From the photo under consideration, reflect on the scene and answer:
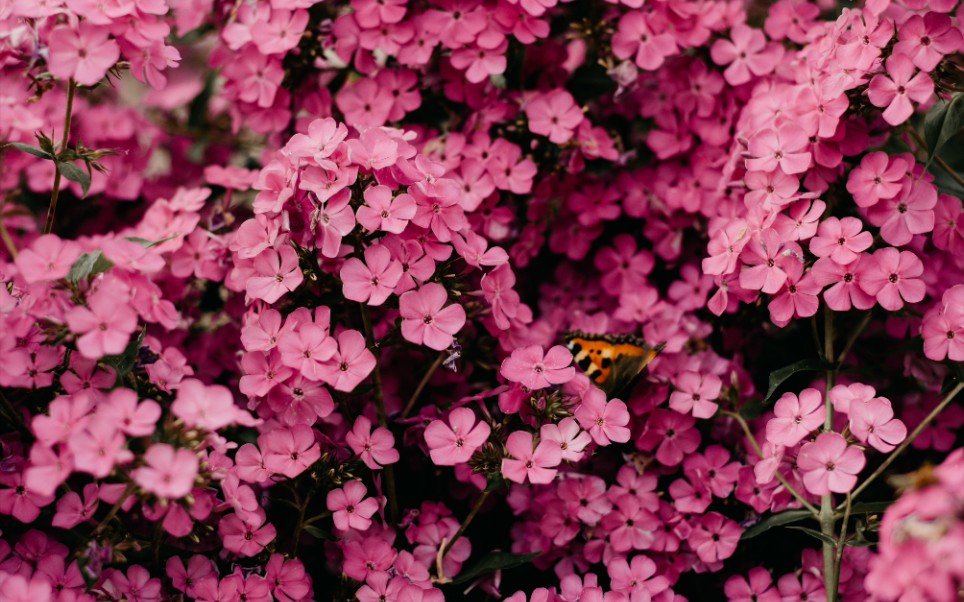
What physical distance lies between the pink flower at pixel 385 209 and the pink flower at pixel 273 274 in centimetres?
15

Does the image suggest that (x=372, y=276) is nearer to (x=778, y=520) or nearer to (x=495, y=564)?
(x=495, y=564)

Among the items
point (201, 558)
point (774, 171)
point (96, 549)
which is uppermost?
point (774, 171)

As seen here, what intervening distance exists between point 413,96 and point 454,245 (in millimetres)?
535

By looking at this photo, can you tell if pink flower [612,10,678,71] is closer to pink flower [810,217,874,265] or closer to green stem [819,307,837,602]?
pink flower [810,217,874,265]

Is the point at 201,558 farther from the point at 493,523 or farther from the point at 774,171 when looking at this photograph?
the point at 774,171

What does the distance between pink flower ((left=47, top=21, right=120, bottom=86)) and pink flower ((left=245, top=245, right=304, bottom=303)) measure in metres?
0.39

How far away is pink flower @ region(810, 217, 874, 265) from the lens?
1.50 meters

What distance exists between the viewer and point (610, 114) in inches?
83.7

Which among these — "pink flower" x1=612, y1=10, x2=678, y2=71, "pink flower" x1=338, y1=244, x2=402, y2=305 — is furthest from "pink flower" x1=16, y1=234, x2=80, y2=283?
"pink flower" x1=612, y1=10, x2=678, y2=71

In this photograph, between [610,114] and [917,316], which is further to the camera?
[610,114]

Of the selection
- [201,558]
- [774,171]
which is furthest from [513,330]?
[201,558]

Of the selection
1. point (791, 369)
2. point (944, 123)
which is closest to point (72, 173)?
point (791, 369)

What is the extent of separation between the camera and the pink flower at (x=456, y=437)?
1479 millimetres

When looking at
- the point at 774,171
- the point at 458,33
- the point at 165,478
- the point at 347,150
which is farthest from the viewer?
the point at 458,33
